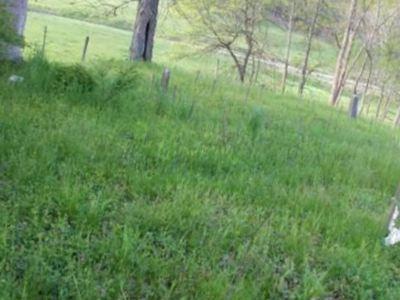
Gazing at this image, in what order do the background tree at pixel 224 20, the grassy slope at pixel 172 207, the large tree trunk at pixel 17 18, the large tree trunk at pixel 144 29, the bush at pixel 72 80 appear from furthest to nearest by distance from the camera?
the background tree at pixel 224 20 → the large tree trunk at pixel 144 29 → the large tree trunk at pixel 17 18 → the bush at pixel 72 80 → the grassy slope at pixel 172 207

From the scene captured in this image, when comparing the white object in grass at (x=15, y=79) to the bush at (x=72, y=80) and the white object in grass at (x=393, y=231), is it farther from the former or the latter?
the white object in grass at (x=393, y=231)

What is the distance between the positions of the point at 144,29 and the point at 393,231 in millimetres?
10486

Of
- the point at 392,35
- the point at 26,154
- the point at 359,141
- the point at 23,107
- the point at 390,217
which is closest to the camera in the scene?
the point at 26,154

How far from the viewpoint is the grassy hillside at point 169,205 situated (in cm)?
353

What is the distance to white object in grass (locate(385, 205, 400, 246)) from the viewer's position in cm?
499

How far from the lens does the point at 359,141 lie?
9719 millimetres

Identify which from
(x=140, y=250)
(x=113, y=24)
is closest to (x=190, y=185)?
(x=140, y=250)

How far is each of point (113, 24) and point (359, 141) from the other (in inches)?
1989

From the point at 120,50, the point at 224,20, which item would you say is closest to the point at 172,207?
the point at 224,20

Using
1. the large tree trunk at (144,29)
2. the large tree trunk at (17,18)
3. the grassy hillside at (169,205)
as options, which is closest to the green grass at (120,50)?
the large tree trunk at (144,29)

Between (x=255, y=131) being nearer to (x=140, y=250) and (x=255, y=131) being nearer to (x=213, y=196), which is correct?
(x=213, y=196)

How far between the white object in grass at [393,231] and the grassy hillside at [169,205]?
3.7 inches

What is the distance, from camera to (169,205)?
14.6 ft

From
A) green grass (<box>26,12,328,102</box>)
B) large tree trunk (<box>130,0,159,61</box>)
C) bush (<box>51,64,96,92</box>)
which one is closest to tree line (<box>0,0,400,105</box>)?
large tree trunk (<box>130,0,159,61</box>)
